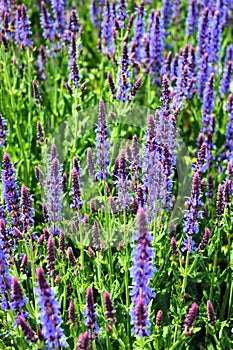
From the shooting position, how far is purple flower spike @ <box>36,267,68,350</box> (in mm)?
3336

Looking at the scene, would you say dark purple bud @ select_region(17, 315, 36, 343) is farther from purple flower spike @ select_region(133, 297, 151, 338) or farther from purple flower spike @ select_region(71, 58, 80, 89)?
purple flower spike @ select_region(71, 58, 80, 89)

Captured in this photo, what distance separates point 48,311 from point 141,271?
653 millimetres

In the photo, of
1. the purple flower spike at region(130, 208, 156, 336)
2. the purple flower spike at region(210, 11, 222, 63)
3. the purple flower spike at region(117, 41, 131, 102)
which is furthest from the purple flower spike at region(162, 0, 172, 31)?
the purple flower spike at region(130, 208, 156, 336)

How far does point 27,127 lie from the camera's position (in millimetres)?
7000

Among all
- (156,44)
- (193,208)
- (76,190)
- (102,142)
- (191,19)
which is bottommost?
(193,208)

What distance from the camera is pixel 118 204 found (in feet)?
17.1

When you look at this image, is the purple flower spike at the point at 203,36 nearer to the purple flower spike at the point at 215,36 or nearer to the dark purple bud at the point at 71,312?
the purple flower spike at the point at 215,36

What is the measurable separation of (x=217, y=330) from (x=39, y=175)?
2187mm

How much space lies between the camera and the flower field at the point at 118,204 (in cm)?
411

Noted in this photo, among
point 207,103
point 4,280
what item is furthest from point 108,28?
point 4,280

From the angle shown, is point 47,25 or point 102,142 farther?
point 47,25

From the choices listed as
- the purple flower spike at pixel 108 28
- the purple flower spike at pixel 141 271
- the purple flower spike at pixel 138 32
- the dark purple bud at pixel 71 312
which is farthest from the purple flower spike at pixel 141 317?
the purple flower spike at pixel 108 28

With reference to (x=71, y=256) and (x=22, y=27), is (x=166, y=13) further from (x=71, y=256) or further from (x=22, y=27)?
(x=71, y=256)

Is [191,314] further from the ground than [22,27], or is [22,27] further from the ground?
[22,27]
